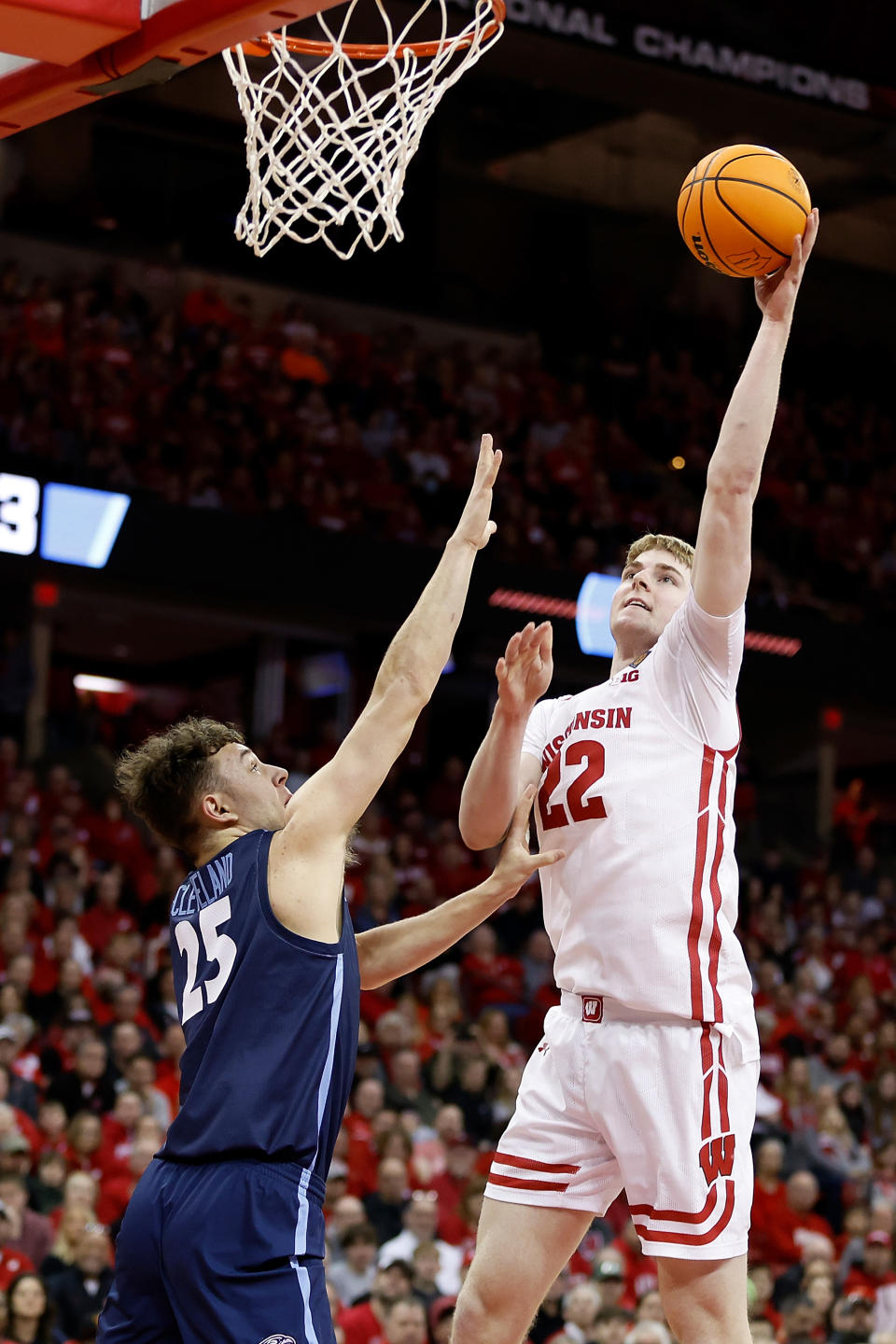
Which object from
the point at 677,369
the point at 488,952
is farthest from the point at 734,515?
the point at 677,369

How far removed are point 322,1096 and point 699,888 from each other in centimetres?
116

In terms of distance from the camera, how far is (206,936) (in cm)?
380

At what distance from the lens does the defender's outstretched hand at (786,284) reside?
4.32 m

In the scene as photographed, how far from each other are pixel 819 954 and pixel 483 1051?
15.1 feet

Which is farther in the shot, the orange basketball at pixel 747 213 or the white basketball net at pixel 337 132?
the white basketball net at pixel 337 132

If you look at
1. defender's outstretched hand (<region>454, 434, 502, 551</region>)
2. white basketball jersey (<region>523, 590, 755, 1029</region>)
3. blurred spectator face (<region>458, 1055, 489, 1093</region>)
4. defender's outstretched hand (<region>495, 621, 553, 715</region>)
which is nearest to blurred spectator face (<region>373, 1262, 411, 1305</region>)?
blurred spectator face (<region>458, 1055, 489, 1093</region>)

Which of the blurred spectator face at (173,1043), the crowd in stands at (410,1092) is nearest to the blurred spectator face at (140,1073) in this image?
the crowd in stands at (410,1092)

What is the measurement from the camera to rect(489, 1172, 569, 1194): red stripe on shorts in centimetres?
431

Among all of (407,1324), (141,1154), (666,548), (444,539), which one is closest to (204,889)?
(666,548)

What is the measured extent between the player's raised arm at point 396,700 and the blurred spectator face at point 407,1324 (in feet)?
18.5

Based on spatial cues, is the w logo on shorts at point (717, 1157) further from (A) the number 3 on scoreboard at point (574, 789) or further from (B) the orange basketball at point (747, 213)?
→ (B) the orange basketball at point (747, 213)

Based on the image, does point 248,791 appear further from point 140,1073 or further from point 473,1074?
point 473,1074

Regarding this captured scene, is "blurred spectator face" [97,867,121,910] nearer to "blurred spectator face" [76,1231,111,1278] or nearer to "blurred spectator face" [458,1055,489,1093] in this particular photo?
"blurred spectator face" [458,1055,489,1093]

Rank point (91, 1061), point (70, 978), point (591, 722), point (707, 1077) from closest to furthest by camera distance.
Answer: point (707, 1077), point (591, 722), point (91, 1061), point (70, 978)
